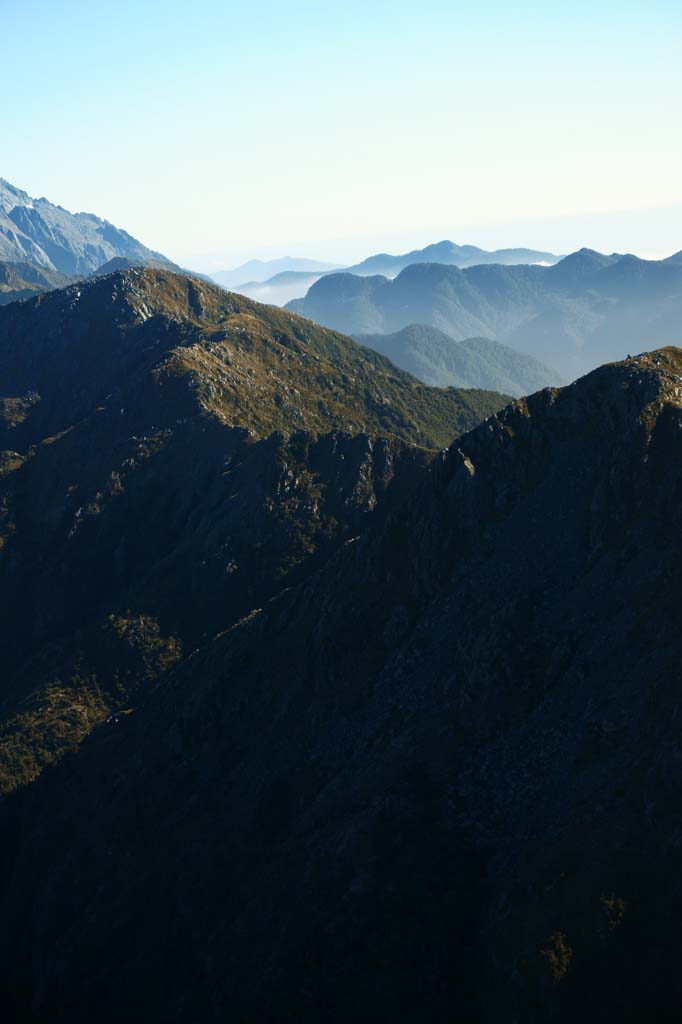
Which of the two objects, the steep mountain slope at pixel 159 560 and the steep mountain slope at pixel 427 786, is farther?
the steep mountain slope at pixel 159 560

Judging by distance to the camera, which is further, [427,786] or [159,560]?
[159,560]

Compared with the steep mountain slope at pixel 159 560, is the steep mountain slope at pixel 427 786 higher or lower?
lower

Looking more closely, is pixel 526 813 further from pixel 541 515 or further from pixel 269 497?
pixel 269 497

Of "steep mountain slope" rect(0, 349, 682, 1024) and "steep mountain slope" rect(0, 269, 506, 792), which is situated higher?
"steep mountain slope" rect(0, 269, 506, 792)

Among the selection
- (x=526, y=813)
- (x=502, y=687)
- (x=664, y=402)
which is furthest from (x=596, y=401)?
(x=526, y=813)

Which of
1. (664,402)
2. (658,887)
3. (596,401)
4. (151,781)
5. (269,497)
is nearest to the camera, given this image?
(658,887)

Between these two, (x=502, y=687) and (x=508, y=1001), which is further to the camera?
(x=502, y=687)

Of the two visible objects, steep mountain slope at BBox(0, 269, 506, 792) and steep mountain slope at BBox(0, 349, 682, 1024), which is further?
steep mountain slope at BBox(0, 269, 506, 792)

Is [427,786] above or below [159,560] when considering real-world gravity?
below
